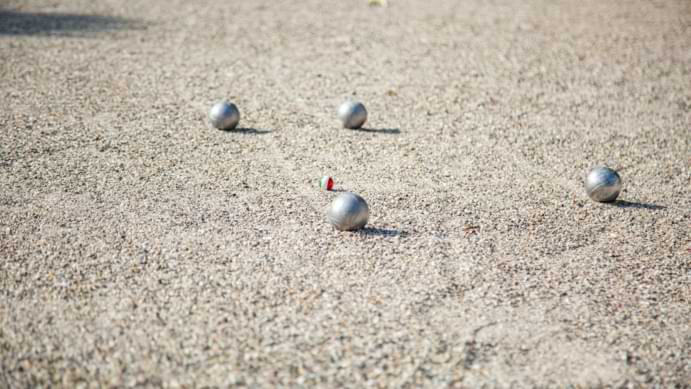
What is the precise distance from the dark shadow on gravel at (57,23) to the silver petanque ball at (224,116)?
17.5 ft

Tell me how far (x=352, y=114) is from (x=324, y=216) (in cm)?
256

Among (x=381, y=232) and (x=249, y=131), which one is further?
(x=249, y=131)

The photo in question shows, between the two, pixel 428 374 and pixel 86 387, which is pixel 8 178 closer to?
pixel 86 387

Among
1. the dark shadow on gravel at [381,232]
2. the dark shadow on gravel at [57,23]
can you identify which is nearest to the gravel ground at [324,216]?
the dark shadow on gravel at [381,232]

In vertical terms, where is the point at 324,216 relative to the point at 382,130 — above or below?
below

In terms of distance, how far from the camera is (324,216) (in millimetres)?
6434

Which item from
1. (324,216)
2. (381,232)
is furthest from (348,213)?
(324,216)

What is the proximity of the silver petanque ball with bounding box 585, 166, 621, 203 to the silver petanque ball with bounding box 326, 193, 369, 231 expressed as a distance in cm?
248

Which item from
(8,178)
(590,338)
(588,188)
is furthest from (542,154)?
(8,178)

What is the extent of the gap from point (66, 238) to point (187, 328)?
175 centimetres

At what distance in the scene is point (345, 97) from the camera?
10.0 metres

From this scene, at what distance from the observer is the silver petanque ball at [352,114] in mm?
8688

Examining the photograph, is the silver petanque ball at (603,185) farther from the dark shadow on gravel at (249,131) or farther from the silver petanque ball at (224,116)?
the silver petanque ball at (224,116)

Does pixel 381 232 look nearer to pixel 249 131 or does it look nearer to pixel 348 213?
pixel 348 213
